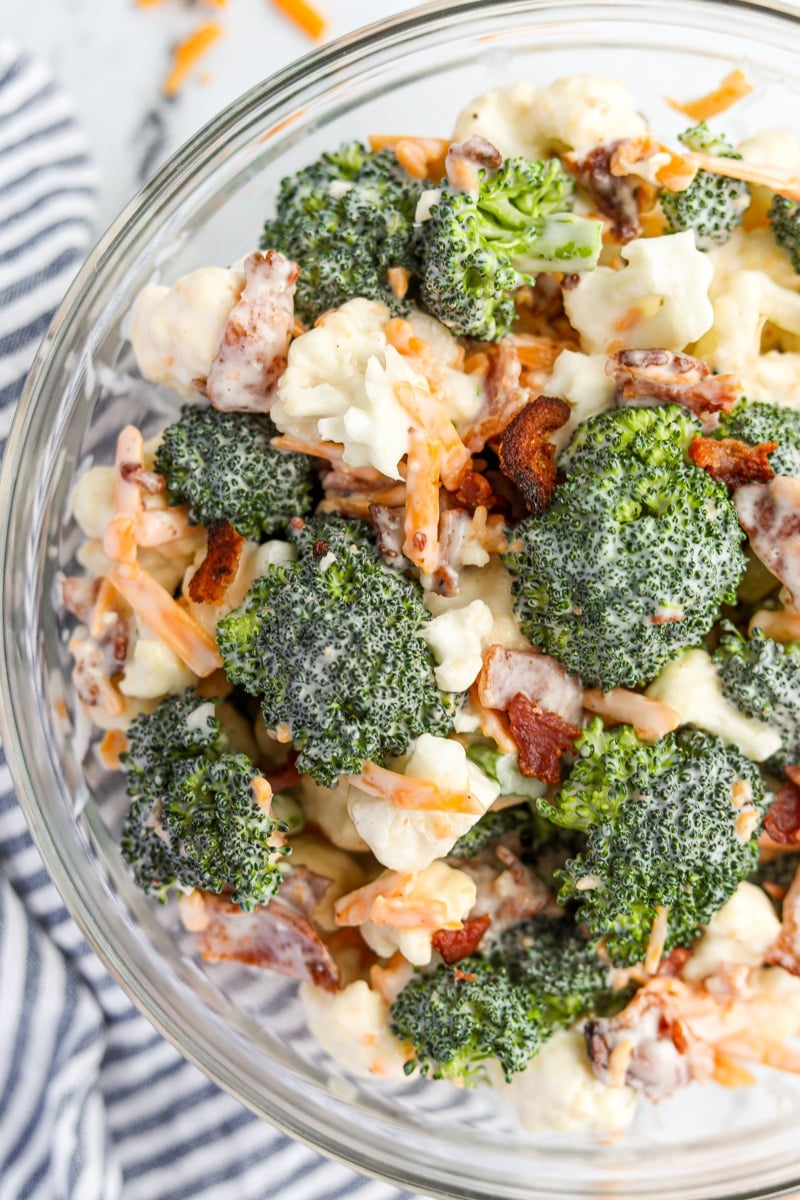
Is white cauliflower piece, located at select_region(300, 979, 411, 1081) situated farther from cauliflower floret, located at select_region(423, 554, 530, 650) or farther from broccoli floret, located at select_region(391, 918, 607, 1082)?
cauliflower floret, located at select_region(423, 554, 530, 650)

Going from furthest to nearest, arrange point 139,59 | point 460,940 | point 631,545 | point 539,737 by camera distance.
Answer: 1. point 139,59
2. point 460,940
3. point 539,737
4. point 631,545

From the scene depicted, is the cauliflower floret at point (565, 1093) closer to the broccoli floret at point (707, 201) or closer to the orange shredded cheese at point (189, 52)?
the broccoli floret at point (707, 201)

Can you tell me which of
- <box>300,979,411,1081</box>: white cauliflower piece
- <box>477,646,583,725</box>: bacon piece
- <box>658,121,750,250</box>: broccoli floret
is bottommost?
<box>300,979,411,1081</box>: white cauliflower piece

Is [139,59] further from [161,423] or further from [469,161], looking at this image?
[469,161]

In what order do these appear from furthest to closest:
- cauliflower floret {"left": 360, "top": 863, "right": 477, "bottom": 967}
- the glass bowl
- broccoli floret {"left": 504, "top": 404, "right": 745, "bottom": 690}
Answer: the glass bowl < cauliflower floret {"left": 360, "top": 863, "right": 477, "bottom": 967} < broccoli floret {"left": 504, "top": 404, "right": 745, "bottom": 690}

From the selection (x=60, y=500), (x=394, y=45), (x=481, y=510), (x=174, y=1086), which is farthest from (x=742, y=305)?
(x=174, y=1086)

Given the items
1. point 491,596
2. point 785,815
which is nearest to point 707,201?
point 491,596

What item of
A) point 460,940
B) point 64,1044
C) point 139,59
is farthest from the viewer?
point 139,59

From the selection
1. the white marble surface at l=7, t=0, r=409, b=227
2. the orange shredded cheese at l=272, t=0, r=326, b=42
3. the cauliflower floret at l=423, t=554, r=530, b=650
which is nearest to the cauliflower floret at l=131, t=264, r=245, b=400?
the cauliflower floret at l=423, t=554, r=530, b=650
